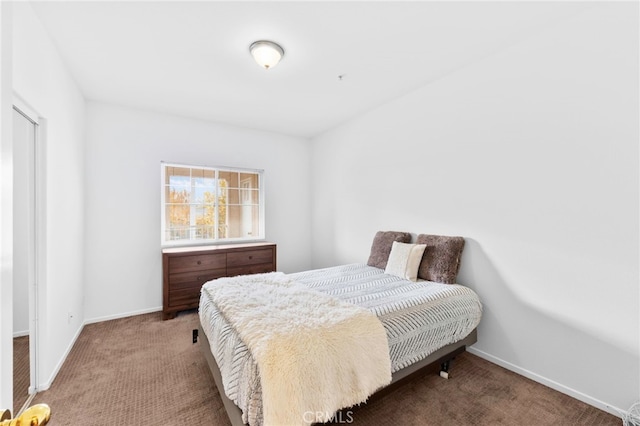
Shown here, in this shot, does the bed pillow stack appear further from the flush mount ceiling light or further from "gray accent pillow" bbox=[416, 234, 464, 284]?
the flush mount ceiling light

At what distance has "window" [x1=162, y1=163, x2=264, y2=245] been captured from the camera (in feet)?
12.6

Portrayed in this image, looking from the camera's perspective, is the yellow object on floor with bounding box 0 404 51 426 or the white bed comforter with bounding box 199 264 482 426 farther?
the white bed comforter with bounding box 199 264 482 426

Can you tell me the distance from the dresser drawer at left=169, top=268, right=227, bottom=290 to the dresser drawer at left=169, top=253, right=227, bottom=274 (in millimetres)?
49

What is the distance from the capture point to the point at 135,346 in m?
2.69

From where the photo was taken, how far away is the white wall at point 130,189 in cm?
332

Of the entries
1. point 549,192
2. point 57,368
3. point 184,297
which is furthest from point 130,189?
point 549,192

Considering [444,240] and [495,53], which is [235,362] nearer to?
[444,240]

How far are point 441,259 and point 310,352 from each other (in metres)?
1.72

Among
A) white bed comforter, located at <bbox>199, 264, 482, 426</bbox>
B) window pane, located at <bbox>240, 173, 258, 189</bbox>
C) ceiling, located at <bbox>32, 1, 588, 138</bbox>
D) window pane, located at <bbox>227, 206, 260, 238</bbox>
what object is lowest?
white bed comforter, located at <bbox>199, 264, 482, 426</bbox>

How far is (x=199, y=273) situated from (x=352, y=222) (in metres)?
2.11

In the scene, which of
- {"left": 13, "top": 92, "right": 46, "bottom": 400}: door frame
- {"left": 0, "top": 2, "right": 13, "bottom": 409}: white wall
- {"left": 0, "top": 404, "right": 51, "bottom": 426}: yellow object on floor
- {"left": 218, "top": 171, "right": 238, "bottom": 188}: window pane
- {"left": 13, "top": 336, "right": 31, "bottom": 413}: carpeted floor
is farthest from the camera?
{"left": 218, "top": 171, "right": 238, "bottom": 188}: window pane

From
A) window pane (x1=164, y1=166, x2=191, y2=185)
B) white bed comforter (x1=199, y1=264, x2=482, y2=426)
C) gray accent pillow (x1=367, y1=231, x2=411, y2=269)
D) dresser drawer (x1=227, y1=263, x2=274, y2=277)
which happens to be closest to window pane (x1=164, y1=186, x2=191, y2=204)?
window pane (x1=164, y1=166, x2=191, y2=185)

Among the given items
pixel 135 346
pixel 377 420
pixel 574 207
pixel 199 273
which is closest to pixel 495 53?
pixel 574 207

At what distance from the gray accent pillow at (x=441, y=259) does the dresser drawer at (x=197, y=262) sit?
241 centimetres
